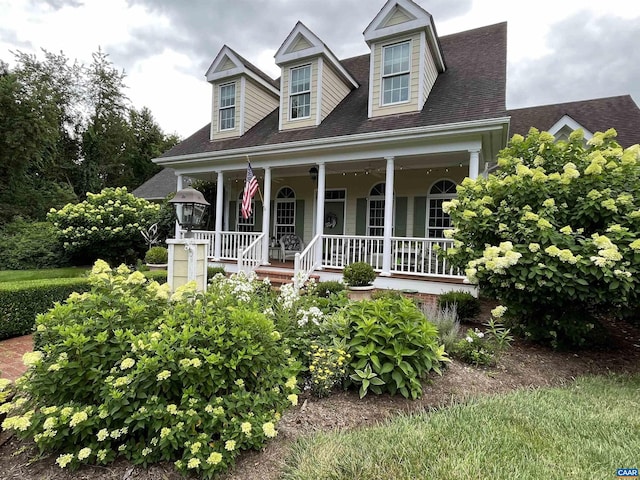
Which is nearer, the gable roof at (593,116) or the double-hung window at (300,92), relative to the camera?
the double-hung window at (300,92)

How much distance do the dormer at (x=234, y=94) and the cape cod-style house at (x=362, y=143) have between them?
1.6 inches

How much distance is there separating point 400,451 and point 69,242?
39.3 feet

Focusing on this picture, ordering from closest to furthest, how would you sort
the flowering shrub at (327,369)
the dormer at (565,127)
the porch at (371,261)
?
the flowering shrub at (327,369) → the porch at (371,261) → the dormer at (565,127)

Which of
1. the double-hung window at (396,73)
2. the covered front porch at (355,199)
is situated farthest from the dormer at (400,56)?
the covered front porch at (355,199)

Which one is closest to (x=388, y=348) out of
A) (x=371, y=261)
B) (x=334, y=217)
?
(x=371, y=261)

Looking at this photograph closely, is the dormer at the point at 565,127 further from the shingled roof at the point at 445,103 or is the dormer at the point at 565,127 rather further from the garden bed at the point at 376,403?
the garden bed at the point at 376,403

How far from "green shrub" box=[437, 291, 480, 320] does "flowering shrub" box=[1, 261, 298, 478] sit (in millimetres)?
4110

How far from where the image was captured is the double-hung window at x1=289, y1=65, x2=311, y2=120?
30.4ft

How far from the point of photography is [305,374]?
3.11 m

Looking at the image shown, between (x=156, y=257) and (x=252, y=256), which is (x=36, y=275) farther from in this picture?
(x=252, y=256)

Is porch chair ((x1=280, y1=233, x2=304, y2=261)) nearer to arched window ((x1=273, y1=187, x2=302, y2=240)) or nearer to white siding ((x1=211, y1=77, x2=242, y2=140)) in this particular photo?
arched window ((x1=273, y1=187, x2=302, y2=240))

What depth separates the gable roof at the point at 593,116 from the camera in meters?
10.2

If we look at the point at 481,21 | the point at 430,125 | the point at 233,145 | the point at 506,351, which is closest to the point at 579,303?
the point at 506,351

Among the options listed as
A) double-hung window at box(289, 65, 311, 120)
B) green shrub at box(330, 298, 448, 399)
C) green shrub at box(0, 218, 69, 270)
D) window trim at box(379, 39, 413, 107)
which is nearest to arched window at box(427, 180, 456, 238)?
window trim at box(379, 39, 413, 107)
